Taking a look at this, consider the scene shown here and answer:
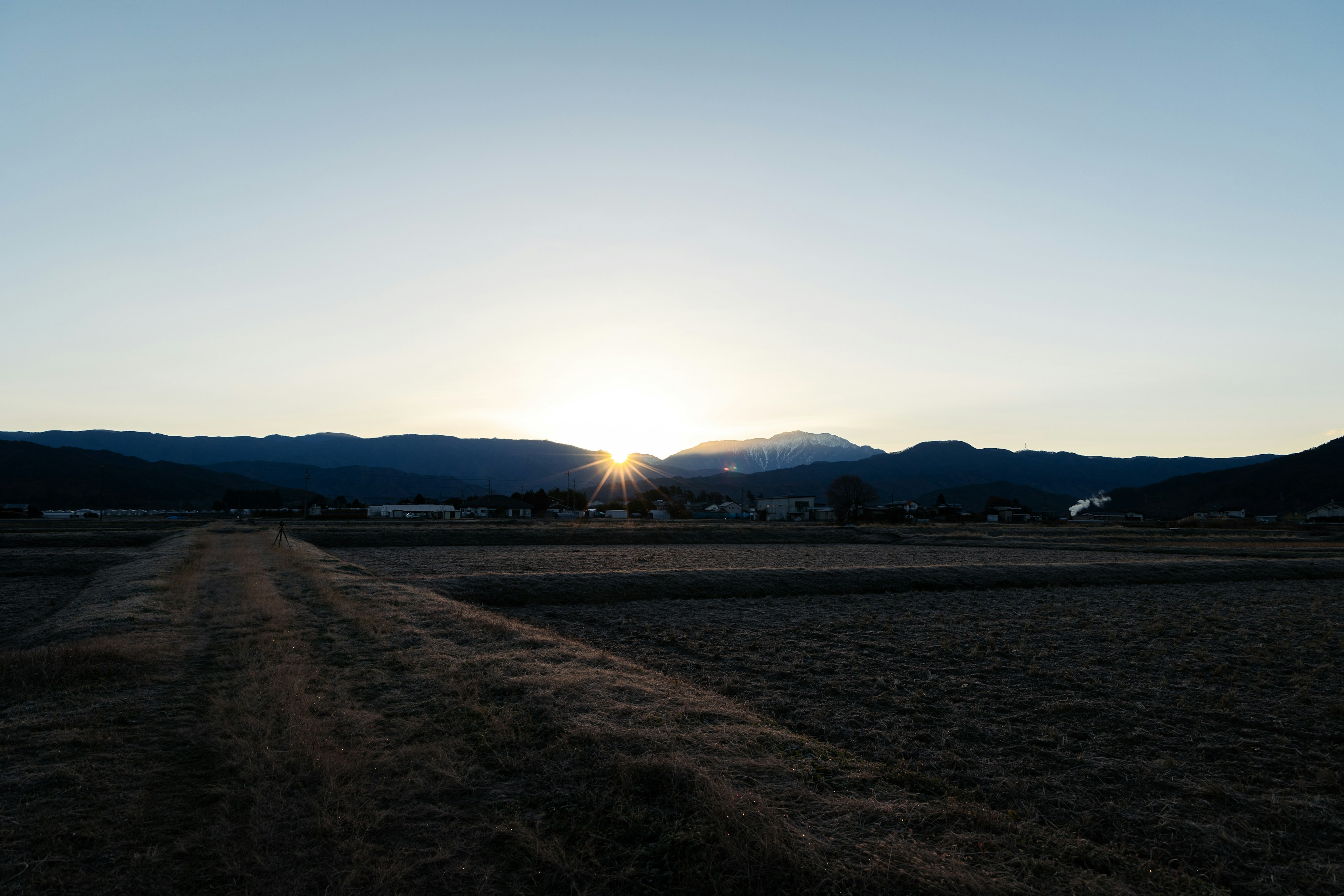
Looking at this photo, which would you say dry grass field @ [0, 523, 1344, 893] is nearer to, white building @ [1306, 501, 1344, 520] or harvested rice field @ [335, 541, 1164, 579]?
harvested rice field @ [335, 541, 1164, 579]

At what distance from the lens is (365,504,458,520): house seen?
148 m

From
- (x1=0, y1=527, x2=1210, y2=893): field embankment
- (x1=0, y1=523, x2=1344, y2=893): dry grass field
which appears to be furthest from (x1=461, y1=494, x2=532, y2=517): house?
(x1=0, y1=527, x2=1210, y2=893): field embankment

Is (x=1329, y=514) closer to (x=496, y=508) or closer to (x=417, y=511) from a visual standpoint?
(x=496, y=508)

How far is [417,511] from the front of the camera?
157750 mm

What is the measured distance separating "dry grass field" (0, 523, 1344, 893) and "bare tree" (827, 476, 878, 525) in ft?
377

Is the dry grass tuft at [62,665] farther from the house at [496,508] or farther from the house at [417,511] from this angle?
the house at [496,508]

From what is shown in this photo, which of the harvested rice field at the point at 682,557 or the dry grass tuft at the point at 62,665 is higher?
the dry grass tuft at the point at 62,665

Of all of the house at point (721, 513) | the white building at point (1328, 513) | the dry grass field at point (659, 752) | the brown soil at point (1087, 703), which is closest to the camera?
the dry grass field at point (659, 752)

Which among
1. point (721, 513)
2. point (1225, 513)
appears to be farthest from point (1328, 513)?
point (721, 513)

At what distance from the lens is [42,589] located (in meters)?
27.6

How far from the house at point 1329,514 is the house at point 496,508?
14857 centimetres

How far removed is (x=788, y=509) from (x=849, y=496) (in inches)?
1155

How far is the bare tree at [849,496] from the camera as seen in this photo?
13462cm

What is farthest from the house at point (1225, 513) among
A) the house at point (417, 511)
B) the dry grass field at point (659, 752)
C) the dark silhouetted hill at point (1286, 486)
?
the dry grass field at point (659, 752)
